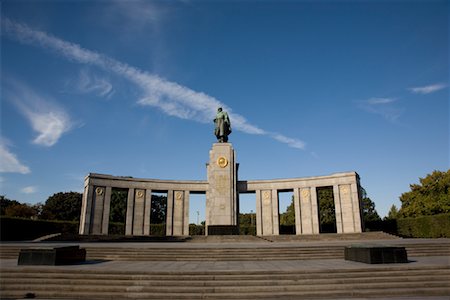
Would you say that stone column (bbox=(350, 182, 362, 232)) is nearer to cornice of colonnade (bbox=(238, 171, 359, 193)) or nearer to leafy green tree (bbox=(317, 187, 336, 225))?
cornice of colonnade (bbox=(238, 171, 359, 193))

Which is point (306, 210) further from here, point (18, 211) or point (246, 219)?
point (246, 219)

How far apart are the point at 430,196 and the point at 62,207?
65525 mm

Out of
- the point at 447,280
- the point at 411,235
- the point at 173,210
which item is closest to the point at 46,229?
the point at 173,210

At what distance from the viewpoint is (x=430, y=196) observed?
43.2m

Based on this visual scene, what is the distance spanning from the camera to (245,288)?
28.4 feet

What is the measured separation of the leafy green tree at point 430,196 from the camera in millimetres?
40531

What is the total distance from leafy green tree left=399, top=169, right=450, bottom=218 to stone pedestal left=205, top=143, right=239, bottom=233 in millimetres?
27477

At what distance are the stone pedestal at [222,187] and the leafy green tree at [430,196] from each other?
27.5 metres

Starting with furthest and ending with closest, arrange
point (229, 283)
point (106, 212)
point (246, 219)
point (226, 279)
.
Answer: point (246, 219), point (106, 212), point (226, 279), point (229, 283)

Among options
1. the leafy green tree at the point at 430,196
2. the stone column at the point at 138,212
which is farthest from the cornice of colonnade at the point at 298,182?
the leafy green tree at the point at 430,196

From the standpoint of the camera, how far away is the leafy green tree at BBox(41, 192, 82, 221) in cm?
6144

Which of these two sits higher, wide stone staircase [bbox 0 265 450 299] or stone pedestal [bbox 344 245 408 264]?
stone pedestal [bbox 344 245 408 264]

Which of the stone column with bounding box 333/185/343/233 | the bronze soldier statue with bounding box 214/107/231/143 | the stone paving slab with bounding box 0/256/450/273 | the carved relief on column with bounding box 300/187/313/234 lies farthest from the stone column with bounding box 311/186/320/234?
the stone paving slab with bounding box 0/256/450/273

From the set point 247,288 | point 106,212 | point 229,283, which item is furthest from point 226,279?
point 106,212
